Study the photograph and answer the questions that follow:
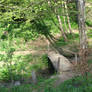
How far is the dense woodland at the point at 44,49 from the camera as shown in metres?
6.75

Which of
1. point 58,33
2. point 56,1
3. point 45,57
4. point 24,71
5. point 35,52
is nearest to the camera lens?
point 56,1

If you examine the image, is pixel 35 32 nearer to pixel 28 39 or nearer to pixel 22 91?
pixel 28 39

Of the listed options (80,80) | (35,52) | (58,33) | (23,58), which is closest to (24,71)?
(23,58)

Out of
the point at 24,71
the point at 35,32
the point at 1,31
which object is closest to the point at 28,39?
the point at 35,32

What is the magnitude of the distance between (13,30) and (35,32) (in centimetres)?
194

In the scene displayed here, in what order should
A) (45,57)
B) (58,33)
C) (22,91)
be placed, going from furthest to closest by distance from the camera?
(58,33), (45,57), (22,91)

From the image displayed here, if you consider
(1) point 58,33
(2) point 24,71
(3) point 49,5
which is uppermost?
(3) point 49,5

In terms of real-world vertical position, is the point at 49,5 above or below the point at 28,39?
above

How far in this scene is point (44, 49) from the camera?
14.0 m

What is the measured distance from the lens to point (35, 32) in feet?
55.0

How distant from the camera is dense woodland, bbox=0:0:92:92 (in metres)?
6.75

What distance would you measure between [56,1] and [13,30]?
8.86 metres

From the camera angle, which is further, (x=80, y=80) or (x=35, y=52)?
(x=35, y=52)

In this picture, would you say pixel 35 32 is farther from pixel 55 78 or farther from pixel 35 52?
pixel 55 78
